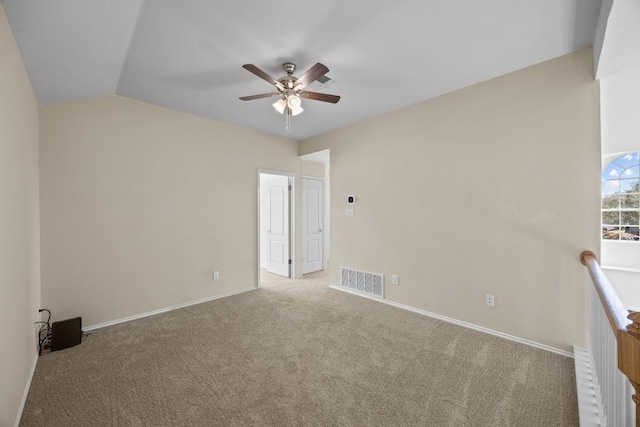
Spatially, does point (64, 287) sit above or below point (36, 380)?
above

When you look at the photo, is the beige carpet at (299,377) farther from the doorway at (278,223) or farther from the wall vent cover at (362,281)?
the doorway at (278,223)

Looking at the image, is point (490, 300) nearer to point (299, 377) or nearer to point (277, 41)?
point (299, 377)

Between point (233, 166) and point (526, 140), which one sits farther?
point (233, 166)

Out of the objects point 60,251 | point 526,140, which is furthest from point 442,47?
point 60,251

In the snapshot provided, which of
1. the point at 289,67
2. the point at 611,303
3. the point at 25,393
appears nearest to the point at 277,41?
the point at 289,67

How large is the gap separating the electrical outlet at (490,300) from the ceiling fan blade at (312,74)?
275cm

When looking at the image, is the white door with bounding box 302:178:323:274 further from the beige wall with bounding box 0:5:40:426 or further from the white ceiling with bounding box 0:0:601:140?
the beige wall with bounding box 0:5:40:426

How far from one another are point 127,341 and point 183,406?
1.34m

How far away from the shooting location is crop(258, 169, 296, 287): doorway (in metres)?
5.08

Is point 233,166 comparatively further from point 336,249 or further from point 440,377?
point 440,377

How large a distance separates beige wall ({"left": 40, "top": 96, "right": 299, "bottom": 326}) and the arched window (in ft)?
20.4

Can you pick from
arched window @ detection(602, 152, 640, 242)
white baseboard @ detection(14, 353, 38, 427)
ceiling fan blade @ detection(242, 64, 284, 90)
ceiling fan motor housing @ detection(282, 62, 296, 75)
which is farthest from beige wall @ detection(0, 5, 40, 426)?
arched window @ detection(602, 152, 640, 242)

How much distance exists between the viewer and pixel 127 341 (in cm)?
267

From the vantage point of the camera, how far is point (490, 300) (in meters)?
2.80
